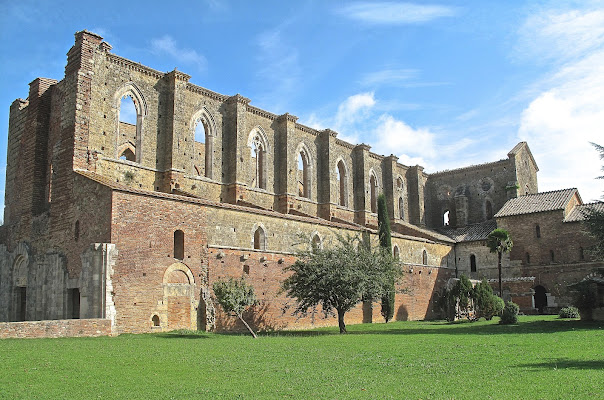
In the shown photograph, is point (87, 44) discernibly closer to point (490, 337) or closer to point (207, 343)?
point (207, 343)

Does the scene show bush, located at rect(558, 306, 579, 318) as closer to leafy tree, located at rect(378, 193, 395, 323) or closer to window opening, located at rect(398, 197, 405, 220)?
leafy tree, located at rect(378, 193, 395, 323)

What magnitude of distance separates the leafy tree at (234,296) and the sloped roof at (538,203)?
2473 cm

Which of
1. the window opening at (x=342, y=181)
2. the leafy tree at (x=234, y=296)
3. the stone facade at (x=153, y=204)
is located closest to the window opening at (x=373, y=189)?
the window opening at (x=342, y=181)

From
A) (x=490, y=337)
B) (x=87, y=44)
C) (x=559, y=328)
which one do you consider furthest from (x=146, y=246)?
(x=559, y=328)

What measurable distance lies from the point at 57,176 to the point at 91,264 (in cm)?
601

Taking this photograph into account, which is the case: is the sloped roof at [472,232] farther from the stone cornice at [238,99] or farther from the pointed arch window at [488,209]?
the stone cornice at [238,99]

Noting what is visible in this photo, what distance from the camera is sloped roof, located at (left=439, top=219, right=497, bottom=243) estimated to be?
136 feet

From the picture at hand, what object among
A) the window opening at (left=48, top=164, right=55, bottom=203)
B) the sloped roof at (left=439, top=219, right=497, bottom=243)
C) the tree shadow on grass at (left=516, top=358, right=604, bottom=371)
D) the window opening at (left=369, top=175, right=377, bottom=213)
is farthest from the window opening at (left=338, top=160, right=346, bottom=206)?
the tree shadow on grass at (left=516, top=358, right=604, bottom=371)

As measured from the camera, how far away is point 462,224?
1807 inches

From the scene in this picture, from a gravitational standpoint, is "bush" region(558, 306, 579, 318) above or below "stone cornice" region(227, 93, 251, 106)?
below

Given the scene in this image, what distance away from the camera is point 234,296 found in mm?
20531

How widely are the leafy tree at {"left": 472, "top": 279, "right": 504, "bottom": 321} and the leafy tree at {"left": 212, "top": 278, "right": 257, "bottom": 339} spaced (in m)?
13.0

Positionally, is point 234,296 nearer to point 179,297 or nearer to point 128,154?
point 179,297

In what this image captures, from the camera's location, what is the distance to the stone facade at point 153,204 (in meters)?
19.9
